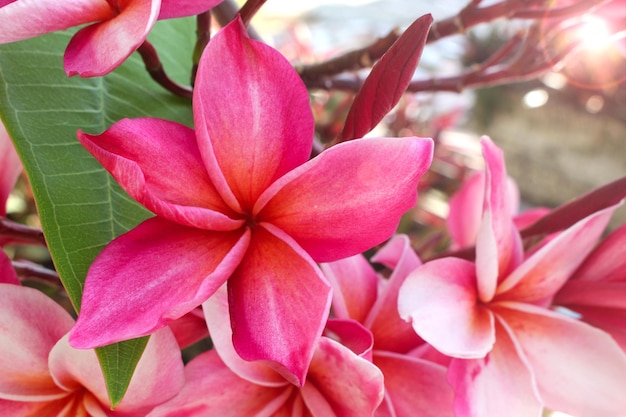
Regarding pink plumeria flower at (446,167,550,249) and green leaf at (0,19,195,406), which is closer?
green leaf at (0,19,195,406)

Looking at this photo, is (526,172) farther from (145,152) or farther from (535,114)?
(145,152)

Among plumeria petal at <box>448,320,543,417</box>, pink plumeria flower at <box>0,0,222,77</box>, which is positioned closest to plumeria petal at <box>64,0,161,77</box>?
pink plumeria flower at <box>0,0,222,77</box>

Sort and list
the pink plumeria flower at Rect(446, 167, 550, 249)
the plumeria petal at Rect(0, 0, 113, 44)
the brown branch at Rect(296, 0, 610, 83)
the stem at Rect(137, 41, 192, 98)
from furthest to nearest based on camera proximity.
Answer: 1. the pink plumeria flower at Rect(446, 167, 550, 249)
2. the brown branch at Rect(296, 0, 610, 83)
3. the stem at Rect(137, 41, 192, 98)
4. the plumeria petal at Rect(0, 0, 113, 44)

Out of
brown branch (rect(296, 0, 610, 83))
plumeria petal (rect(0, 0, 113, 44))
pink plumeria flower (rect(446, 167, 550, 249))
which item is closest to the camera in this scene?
plumeria petal (rect(0, 0, 113, 44))

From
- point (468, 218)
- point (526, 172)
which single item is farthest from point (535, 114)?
point (468, 218)

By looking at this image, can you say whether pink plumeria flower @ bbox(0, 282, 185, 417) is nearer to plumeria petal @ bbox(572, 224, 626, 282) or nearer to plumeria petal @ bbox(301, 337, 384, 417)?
plumeria petal @ bbox(301, 337, 384, 417)

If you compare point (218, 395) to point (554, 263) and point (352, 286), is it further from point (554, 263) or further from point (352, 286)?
point (554, 263)

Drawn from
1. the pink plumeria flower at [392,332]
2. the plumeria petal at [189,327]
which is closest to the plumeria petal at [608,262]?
the pink plumeria flower at [392,332]
